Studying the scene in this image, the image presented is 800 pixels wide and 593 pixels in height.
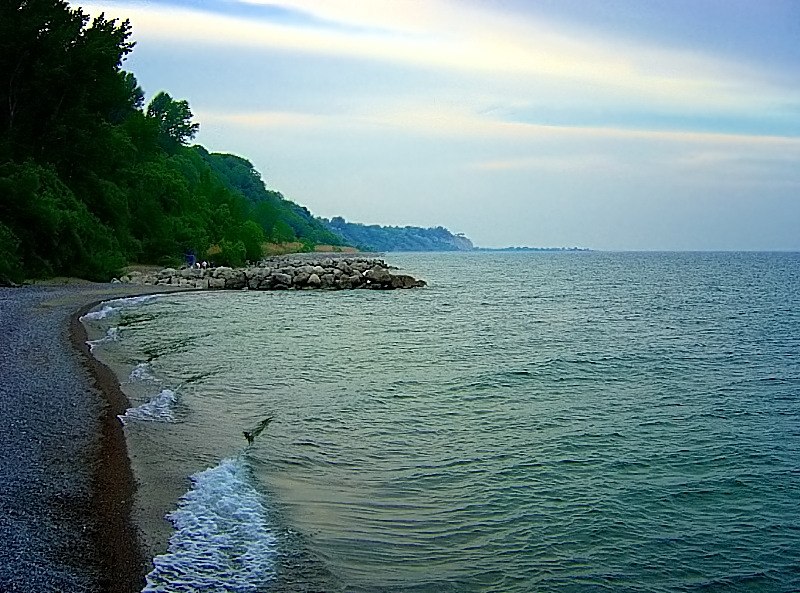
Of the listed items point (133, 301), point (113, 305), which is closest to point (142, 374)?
point (113, 305)

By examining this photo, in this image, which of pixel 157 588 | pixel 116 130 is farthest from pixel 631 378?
pixel 116 130

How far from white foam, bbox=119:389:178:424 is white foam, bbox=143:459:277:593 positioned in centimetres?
290

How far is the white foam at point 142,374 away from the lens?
50.1ft

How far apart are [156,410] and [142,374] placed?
3895 millimetres

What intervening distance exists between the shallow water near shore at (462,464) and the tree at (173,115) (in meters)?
80.6

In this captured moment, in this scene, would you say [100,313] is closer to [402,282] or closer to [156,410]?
[156,410]

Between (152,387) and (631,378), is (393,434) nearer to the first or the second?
(152,387)

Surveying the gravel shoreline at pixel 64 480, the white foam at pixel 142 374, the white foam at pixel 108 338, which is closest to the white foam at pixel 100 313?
the white foam at pixel 108 338

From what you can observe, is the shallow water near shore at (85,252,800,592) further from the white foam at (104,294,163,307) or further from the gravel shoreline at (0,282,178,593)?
the white foam at (104,294,163,307)

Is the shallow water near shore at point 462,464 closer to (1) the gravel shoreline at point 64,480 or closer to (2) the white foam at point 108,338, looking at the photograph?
(2) the white foam at point 108,338

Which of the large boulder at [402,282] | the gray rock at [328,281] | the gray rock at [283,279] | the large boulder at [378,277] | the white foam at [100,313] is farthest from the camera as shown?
the large boulder at [402,282]

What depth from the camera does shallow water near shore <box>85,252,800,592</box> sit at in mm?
7023

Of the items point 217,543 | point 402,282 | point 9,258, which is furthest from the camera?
point 402,282

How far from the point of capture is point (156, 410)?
12312mm
